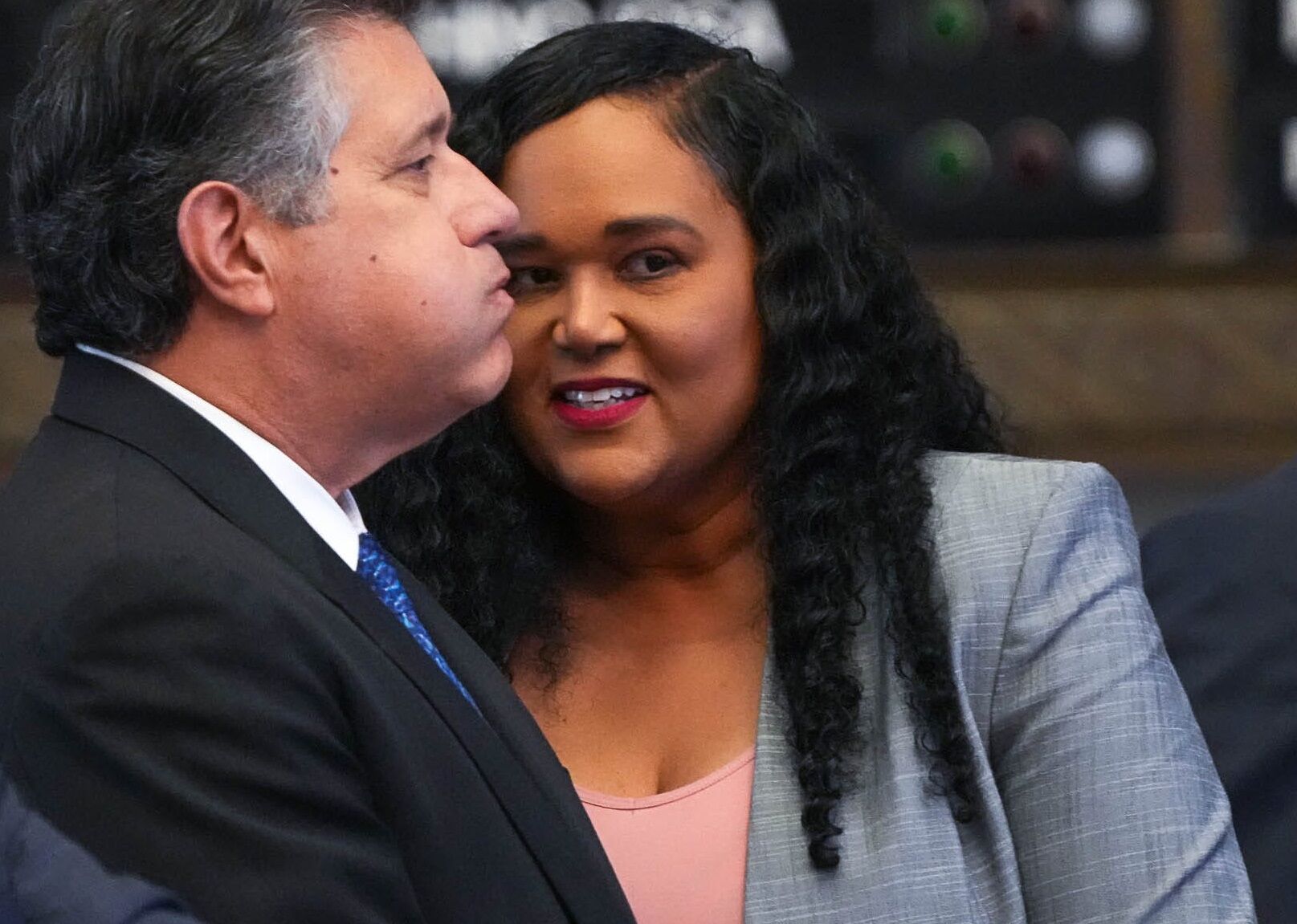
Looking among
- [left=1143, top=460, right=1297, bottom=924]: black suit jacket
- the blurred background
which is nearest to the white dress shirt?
[left=1143, top=460, right=1297, bottom=924]: black suit jacket

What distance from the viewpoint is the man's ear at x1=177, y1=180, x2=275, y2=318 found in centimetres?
138

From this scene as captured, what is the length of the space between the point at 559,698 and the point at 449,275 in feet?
1.93

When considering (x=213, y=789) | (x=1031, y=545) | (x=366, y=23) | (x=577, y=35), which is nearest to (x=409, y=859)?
(x=213, y=789)

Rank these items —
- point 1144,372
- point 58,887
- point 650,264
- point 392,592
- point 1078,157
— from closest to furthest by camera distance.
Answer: point 58,887 → point 392,592 → point 650,264 → point 1078,157 → point 1144,372

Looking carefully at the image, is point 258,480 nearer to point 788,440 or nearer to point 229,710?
point 229,710

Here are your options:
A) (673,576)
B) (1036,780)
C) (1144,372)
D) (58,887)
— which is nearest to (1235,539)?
(1036,780)

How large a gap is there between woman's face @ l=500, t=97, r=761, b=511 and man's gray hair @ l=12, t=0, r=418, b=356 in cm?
41

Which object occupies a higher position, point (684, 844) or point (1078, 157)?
point (684, 844)

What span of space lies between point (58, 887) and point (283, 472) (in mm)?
373

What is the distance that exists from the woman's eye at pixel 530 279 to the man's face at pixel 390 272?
35cm

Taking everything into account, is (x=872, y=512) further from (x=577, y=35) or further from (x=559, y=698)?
(x=577, y=35)

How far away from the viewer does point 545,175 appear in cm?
183

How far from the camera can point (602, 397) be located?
71.7 inches

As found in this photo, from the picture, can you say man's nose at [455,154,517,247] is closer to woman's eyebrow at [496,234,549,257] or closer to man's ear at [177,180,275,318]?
man's ear at [177,180,275,318]
